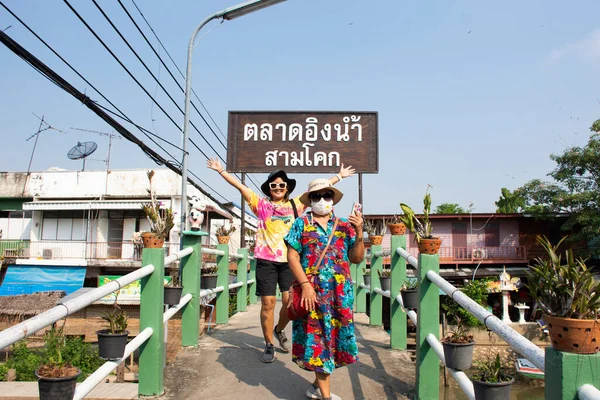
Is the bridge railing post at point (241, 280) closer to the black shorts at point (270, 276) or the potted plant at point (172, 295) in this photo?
the black shorts at point (270, 276)

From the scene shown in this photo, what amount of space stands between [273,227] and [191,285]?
1.08 metres

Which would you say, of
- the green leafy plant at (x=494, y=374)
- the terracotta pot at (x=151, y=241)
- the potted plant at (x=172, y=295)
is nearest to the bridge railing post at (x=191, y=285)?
the potted plant at (x=172, y=295)

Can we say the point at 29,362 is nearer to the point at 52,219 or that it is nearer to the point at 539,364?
the point at 539,364

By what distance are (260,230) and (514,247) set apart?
25123mm

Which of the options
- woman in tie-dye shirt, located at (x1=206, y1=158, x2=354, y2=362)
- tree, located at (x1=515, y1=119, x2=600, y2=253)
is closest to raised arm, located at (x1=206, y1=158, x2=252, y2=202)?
woman in tie-dye shirt, located at (x1=206, y1=158, x2=354, y2=362)

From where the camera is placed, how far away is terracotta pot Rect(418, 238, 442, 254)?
3439 millimetres

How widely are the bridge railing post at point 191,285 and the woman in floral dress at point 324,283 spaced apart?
66.9 inches

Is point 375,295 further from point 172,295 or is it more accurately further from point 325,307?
point 325,307

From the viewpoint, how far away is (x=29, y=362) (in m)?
10.9

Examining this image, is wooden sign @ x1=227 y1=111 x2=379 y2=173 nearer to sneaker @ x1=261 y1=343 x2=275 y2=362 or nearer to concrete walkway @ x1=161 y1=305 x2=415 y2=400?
concrete walkway @ x1=161 y1=305 x2=415 y2=400

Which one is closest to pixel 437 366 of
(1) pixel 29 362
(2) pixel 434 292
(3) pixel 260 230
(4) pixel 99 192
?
(2) pixel 434 292

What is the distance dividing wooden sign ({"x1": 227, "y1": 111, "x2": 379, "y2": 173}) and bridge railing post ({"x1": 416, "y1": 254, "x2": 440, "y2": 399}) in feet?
12.5

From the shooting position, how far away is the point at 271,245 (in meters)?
4.42

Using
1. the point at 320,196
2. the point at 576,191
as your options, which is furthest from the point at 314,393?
the point at 576,191
